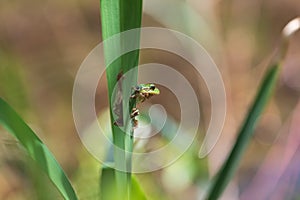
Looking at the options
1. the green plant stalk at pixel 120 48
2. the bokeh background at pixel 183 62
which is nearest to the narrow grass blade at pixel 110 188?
the green plant stalk at pixel 120 48

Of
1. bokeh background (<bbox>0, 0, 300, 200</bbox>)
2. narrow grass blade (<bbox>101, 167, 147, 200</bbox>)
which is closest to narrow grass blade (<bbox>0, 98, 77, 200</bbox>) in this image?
narrow grass blade (<bbox>101, 167, 147, 200</bbox>)

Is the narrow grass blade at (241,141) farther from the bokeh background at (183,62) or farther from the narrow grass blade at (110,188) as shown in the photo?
the bokeh background at (183,62)

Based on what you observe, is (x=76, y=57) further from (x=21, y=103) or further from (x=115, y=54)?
(x=115, y=54)

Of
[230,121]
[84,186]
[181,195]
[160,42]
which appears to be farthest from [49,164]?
[160,42]

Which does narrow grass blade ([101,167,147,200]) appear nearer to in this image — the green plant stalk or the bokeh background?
the green plant stalk

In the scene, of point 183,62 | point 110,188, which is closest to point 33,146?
point 110,188

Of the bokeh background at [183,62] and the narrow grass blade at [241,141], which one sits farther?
the bokeh background at [183,62]
